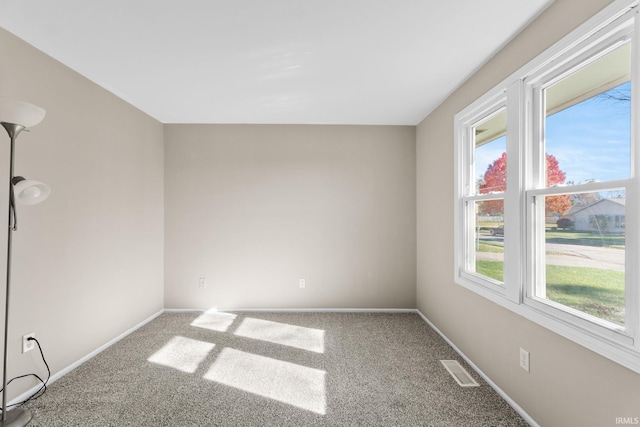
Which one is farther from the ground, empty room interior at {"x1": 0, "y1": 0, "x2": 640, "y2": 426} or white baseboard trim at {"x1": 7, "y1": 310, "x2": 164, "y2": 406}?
empty room interior at {"x1": 0, "y1": 0, "x2": 640, "y2": 426}

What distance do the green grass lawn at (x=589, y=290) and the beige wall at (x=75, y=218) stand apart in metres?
3.46

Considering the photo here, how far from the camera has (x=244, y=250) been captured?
400 cm

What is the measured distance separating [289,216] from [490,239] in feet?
7.78

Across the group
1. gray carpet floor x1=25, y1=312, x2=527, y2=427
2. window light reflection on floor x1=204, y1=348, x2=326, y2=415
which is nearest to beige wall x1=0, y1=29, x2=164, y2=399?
gray carpet floor x1=25, y1=312, x2=527, y2=427

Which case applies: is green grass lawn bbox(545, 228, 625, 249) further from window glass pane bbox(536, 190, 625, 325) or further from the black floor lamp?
the black floor lamp

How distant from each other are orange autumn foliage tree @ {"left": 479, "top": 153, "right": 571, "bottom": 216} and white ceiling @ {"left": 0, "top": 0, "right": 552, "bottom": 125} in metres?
0.85

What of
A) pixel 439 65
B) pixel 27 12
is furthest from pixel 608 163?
pixel 27 12

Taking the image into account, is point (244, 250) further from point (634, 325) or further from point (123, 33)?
point (634, 325)

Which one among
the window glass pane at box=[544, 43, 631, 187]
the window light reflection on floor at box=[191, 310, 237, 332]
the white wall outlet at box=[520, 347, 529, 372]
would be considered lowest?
the window light reflection on floor at box=[191, 310, 237, 332]

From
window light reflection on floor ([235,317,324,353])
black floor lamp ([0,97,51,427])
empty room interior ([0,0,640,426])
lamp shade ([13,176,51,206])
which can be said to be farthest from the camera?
window light reflection on floor ([235,317,324,353])

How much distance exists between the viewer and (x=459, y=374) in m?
2.44

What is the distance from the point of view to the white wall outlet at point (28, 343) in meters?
2.11

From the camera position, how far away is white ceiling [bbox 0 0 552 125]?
1.77m

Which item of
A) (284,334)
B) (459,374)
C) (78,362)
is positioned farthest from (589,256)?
(78,362)
